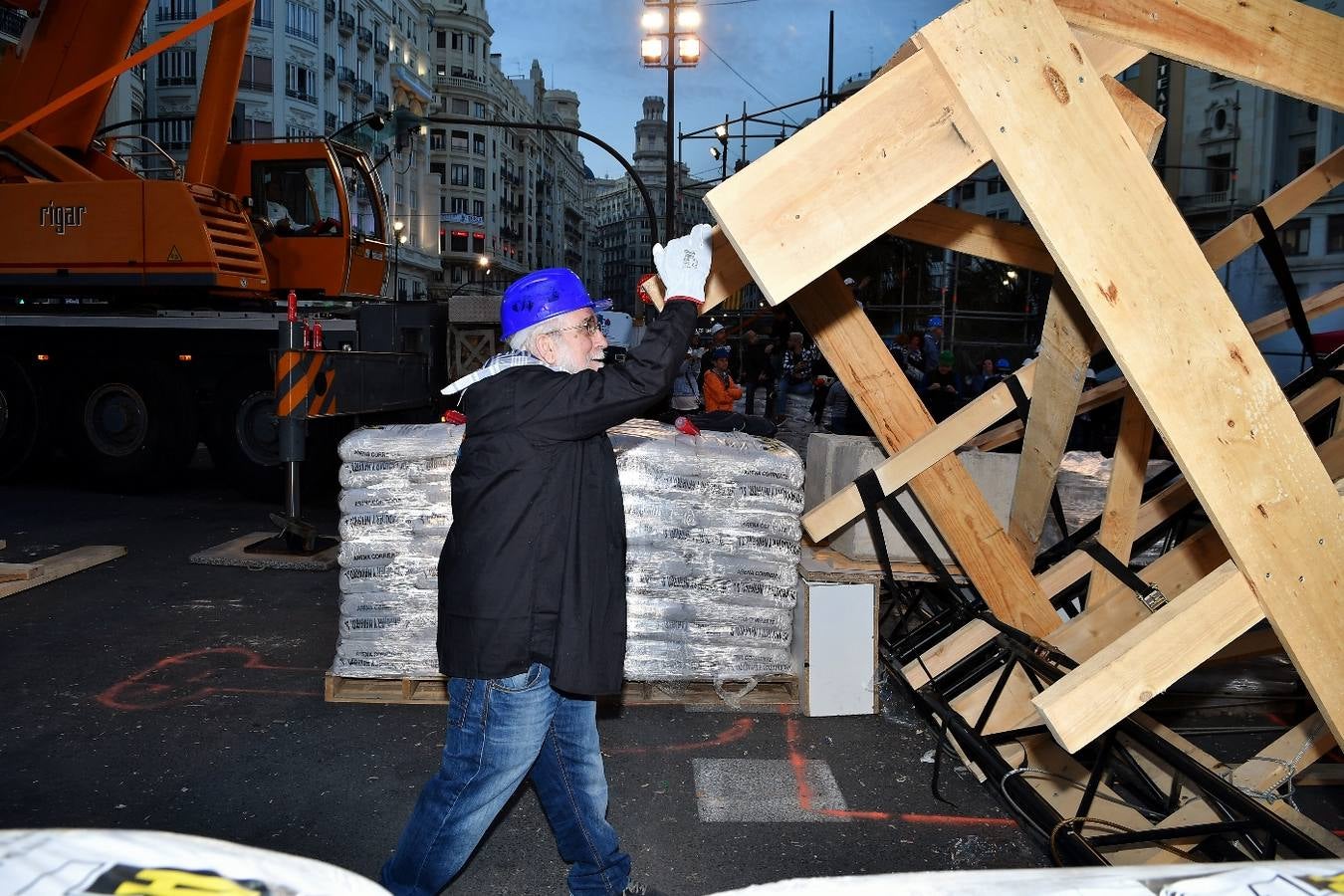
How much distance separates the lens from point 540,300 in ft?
9.99

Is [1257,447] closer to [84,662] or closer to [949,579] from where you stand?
[949,579]

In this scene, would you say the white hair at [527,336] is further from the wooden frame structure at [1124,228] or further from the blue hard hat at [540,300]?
the wooden frame structure at [1124,228]

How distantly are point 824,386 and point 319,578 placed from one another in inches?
492

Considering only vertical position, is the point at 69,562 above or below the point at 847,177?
below

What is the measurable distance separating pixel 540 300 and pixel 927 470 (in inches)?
79.8

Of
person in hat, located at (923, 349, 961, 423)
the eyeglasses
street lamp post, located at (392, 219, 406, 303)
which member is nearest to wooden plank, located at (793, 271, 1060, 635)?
the eyeglasses

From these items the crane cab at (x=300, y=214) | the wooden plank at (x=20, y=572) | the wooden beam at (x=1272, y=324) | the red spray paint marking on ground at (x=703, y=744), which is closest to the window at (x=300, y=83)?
the crane cab at (x=300, y=214)

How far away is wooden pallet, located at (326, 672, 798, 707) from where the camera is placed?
5.00m

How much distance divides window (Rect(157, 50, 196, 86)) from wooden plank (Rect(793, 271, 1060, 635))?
59238mm

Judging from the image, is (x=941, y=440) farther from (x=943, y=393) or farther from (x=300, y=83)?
(x=300, y=83)

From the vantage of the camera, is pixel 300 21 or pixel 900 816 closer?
pixel 900 816

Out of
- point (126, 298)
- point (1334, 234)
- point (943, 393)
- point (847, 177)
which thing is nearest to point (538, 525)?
point (847, 177)

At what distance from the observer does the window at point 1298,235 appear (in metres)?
42.9

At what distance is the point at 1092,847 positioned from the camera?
10.6 feet
